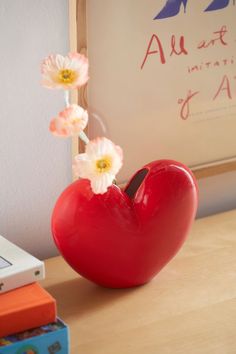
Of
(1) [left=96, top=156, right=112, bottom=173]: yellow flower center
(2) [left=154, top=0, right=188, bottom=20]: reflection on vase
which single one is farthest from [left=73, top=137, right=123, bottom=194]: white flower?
(2) [left=154, top=0, right=188, bottom=20]: reflection on vase

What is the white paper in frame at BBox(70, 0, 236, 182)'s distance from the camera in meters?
1.11

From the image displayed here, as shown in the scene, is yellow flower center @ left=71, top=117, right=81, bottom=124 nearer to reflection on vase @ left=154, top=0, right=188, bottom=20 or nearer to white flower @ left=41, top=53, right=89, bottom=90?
white flower @ left=41, top=53, right=89, bottom=90

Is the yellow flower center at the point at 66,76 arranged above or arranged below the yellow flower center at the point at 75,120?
above

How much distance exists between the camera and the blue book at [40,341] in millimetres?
837

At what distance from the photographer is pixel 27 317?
2.84ft

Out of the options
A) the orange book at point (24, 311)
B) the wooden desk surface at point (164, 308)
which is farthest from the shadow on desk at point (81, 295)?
the orange book at point (24, 311)

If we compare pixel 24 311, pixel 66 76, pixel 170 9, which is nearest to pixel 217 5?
pixel 170 9

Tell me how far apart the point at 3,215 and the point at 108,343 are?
0.95ft

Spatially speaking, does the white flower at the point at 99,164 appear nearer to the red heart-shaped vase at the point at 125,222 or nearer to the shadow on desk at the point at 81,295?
the red heart-shaped vase at the point at 125,222

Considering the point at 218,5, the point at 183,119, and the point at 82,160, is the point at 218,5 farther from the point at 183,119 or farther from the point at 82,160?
the point at 82,160

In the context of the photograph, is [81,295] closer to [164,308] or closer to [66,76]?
[164,308]

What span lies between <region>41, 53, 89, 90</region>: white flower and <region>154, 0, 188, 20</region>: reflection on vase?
0.23 meters

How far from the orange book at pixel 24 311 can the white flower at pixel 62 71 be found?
27cm

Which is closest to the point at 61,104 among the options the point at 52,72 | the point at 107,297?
the point at 52,72
